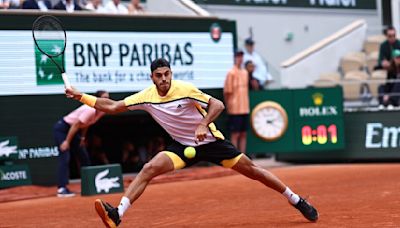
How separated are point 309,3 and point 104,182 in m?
12.6

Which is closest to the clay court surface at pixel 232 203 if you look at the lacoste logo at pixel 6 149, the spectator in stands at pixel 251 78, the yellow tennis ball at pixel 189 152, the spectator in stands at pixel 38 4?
the lacoste logo at pixel 6 149

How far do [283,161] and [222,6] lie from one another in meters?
4.94

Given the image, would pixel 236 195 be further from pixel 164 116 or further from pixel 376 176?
pixel 164 116

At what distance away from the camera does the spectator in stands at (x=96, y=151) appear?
58.7 feet

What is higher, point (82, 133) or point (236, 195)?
point (82, 133)

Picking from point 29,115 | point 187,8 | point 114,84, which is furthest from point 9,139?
point 187,8

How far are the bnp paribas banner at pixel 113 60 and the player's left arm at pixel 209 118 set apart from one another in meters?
6.62

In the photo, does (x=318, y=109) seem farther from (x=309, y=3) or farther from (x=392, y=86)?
(x=309, y=3)

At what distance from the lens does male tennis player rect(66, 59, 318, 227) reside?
29.0 ft

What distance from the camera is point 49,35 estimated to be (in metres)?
9.95

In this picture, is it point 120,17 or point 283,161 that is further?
point 283,161

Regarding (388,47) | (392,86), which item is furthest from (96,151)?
(388,47)

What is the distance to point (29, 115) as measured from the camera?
15547 millimetres

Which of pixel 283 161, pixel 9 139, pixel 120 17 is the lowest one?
pixel 283 161
